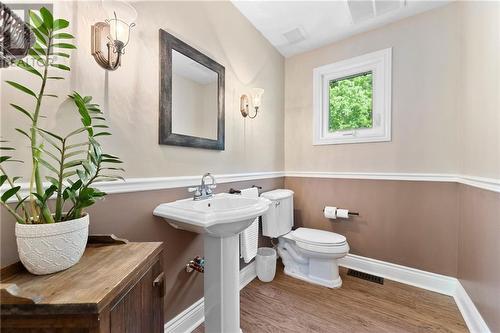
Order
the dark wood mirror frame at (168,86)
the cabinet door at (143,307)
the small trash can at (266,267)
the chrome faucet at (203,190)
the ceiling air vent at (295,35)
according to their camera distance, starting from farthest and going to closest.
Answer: the ceiling air vent at (295,35), the small trash can at (266,267), the chrome faucet at (203,190), the dark wood mirror frame at (168,86), the cabinet door at (143,307)

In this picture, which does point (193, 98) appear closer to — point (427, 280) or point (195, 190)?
point (195, 190)

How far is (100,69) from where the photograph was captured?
979 millimetres

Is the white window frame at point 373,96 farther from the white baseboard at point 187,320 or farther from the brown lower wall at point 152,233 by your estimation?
the white baseboard at point 187,320

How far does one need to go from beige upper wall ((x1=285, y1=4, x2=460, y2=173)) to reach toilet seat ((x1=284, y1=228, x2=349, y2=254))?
731 millimetres

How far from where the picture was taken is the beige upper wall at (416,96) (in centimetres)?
174

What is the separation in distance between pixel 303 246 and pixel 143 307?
58.5 inches

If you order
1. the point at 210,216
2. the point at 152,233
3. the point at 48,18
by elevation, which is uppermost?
the point at 48,18

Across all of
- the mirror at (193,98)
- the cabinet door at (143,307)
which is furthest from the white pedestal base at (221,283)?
the mirror at (193,98)

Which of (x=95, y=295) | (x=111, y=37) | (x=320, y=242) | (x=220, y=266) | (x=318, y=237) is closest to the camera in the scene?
(x=95, y=295)

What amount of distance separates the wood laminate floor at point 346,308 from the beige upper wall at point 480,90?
1047 mm

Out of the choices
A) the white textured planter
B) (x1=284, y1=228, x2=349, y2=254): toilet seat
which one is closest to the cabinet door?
the white textured planter

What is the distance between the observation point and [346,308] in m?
1.57

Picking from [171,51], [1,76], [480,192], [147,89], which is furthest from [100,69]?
[480,192]

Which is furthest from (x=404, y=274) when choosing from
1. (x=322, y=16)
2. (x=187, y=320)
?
(x=322, y=16)
